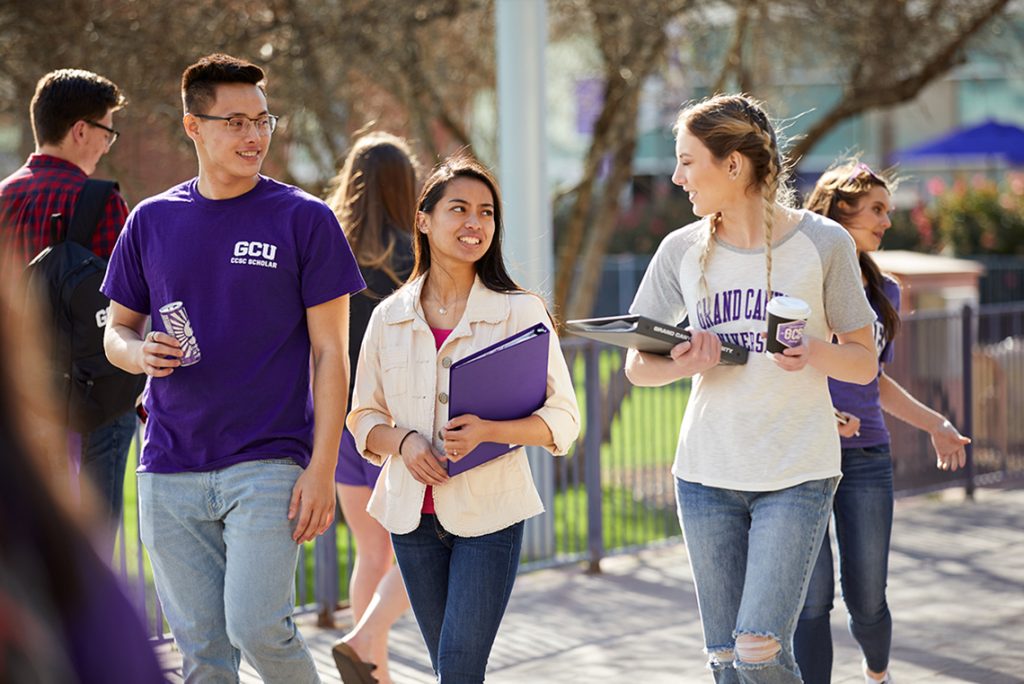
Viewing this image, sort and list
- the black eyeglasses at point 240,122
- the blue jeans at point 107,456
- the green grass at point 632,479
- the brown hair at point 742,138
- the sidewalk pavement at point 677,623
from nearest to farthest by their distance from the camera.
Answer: the black eyeglasses at point 240,122 → the brown hair at point 742,138 → the blue jeans at point 107,456 → the sidewalk pavement at point 677,623 → the green grass at point 632,479

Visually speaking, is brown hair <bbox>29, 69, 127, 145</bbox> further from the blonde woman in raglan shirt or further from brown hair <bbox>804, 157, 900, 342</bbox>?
brown hair <bbox>804, 157, 900, 342</bbox>

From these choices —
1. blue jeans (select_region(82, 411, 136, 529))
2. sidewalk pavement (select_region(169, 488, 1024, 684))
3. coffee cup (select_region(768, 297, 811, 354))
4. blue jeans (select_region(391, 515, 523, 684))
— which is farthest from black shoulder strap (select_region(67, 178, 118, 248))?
coffee cup (select_region(768, 297, 811, 354))

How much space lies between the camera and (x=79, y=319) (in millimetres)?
4605

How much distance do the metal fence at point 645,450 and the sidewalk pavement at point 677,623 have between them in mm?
223

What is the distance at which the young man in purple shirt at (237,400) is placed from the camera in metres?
3.81

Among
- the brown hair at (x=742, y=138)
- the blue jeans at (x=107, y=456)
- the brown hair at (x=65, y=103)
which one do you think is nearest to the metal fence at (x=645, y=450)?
Answer: the blue jeans at (x=107, y=456)

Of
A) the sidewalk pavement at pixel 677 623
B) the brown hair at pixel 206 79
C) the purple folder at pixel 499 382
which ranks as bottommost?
the sidewalk pavement at pixel 677 623

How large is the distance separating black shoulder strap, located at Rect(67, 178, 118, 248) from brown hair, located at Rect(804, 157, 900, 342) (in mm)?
2374

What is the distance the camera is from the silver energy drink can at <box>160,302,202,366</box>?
3.74 meters

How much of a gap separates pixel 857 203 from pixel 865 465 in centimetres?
91

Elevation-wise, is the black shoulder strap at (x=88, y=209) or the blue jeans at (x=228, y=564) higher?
the black shoulder strap at (x=88, y=209)

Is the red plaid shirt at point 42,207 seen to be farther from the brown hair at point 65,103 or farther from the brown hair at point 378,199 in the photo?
the brown hair at point 378,199

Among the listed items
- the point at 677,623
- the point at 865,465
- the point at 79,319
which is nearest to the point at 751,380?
the point at 865,465

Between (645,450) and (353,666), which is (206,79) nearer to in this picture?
(353,666)
